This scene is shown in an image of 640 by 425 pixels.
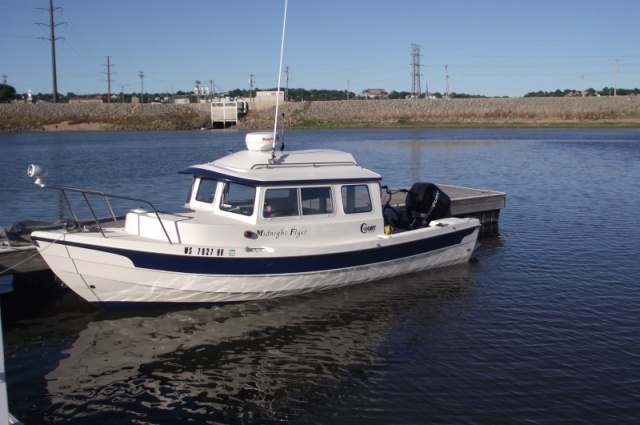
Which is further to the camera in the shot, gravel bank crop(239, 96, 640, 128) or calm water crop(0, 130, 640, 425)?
gravel bank crop(239, 96, 640, 128)

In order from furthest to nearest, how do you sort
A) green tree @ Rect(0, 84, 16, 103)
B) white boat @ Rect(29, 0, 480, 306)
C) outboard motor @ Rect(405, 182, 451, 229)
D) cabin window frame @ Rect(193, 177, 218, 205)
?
green tree @ Rect(0, 84, 16, 103) < outboard motor @ Rect(405, 182, 451, 229) < cabin window frame @ Rect(193, 177, 218, 205) < white boat @ Rect(29, 0, 480, 306)

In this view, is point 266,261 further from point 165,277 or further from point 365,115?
point 365,115

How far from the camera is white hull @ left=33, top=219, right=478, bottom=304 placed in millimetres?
10758

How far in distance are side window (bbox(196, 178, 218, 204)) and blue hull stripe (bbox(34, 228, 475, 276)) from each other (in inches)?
71.1

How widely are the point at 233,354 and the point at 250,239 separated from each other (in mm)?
2346

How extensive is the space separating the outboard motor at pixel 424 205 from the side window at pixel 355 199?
2066mm

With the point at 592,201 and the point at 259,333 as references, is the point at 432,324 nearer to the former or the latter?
the point at 259,333

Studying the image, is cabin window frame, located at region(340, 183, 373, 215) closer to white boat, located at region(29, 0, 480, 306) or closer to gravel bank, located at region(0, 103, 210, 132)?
white boat, located at region(29, 0, 480, 306)

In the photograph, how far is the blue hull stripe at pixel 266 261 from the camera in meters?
10.9

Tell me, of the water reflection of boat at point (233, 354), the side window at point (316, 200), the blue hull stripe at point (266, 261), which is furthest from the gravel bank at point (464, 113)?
the water reflection of boat at point (233, 354)

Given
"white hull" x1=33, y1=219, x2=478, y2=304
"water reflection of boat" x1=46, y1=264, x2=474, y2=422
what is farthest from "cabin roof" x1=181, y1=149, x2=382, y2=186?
"water reflection of boat" x1=46, y1=264, x2=474, y2=422

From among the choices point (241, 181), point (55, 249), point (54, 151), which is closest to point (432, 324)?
point (241, 181)

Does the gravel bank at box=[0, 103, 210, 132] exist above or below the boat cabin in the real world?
above

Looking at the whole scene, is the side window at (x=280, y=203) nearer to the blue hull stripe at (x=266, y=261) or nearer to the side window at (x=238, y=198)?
the side window at (x=238, y=198)
